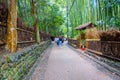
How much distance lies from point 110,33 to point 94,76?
3.51 m

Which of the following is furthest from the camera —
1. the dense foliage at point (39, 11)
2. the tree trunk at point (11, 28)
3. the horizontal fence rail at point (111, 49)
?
the dense foliage at point (39, 11)

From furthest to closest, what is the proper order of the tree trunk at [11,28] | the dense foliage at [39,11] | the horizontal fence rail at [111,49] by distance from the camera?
the dense foliage at [39,11] → the horizontal fence rail at [111,49] → the tree trunk at [11,28]

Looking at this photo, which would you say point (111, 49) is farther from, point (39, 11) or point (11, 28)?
point (39, 11)

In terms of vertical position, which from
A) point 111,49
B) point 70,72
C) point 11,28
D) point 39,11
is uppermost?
point 39,11

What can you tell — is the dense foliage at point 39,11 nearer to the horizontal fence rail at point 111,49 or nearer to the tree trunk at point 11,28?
the horizontal fence rail at point 111,49

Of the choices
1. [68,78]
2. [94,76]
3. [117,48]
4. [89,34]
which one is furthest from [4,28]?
[89,34]

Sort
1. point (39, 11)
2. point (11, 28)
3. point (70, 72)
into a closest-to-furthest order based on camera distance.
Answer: point (11, 28), point (70, 72), point (39, 11)

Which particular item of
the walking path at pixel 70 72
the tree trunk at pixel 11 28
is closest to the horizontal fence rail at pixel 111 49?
the walking path at pixel 70 72

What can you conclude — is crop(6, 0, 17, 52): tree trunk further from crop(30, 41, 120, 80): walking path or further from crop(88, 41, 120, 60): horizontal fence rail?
crop(88, 41, 120, 60): horizontal fence rail

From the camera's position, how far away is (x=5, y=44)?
723 cm

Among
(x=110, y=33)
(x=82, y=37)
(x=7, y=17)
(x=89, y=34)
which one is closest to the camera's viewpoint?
(x=7, y=17)

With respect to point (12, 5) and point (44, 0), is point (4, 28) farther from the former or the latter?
point (44, 0)

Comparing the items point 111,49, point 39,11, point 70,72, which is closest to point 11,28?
point 70,72

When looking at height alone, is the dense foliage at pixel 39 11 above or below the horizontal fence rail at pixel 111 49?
above
